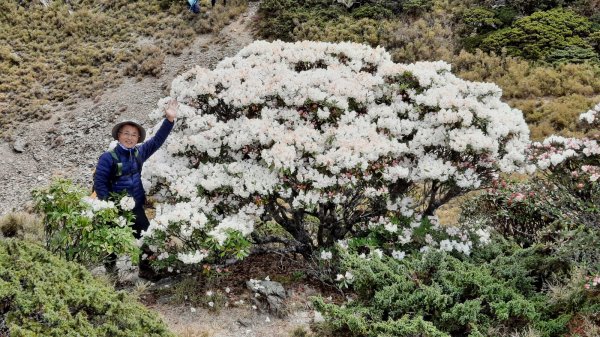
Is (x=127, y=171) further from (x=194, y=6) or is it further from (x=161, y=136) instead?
(x=194, y=6)

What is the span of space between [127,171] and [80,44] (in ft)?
68.9

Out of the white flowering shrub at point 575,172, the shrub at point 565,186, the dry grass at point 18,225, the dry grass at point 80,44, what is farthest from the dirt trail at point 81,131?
the white flowering shrub at point 575,172

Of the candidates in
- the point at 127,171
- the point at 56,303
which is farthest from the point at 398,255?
the point at 56,303

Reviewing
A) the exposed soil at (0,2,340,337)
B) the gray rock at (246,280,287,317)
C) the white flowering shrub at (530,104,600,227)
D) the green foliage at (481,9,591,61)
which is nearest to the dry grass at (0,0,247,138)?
the exposed soil at (0,2,340,337)

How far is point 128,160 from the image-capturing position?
17.8ft

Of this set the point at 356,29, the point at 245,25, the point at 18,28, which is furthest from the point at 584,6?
the point at 18,28

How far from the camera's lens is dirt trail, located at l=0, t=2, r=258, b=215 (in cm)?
1537

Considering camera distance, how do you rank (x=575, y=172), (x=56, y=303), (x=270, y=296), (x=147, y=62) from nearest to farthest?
(x=56, y=303)
(x=575, y=172)
(x=270, y=296)
(x=147, y=62)

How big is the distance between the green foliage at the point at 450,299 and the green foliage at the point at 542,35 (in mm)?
14104

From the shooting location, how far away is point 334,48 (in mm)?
6480

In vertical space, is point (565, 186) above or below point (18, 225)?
above

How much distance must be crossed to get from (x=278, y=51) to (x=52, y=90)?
17203 millimetres

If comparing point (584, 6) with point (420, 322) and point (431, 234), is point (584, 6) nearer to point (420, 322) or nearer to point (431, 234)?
point (431, 234)

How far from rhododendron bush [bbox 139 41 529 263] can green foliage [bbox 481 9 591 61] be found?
12921mm
